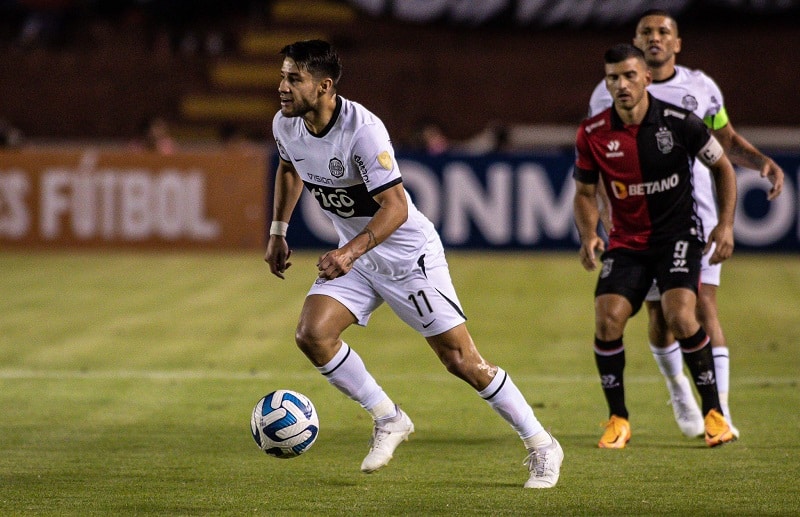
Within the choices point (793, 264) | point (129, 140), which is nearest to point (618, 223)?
point (793, 264)

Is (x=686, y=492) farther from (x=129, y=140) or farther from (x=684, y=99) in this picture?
(x=129, y=140)

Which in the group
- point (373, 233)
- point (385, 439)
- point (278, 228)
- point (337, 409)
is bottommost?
point (337, 409)

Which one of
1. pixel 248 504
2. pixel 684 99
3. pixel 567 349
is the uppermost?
pixel 684 99

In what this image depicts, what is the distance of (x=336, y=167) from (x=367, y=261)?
0.52 meters

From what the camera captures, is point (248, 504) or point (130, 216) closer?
point (248, 504)

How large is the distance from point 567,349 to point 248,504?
550 cm

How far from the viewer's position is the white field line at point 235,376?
30.2 ft

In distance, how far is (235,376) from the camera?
30.9 feet

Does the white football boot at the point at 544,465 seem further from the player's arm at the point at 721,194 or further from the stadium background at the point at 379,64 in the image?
the stadium background at the point at 379,64

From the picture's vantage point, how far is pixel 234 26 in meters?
27.1

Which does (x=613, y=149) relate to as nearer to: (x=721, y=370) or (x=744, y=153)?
(x=744, y=153)

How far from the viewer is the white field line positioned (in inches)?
362

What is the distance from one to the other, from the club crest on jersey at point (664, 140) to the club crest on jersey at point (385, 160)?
171cm

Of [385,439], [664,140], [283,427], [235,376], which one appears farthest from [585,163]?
[235,376]
